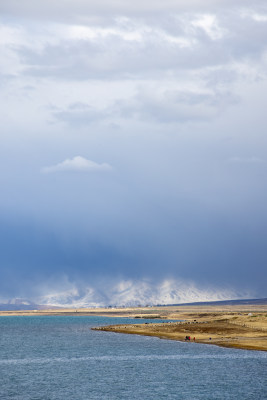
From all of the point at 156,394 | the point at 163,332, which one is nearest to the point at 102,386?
the point at 156,394

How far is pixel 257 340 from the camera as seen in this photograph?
141750 mm

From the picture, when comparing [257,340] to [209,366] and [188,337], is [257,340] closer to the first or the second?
[188,337]

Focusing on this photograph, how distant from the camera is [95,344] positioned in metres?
151

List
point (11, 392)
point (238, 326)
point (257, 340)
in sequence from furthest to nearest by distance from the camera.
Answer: point (238, 326) < point (257, 340) < point (11, 392)

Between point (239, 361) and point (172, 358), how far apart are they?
14.2 m

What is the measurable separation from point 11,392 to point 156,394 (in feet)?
64.7

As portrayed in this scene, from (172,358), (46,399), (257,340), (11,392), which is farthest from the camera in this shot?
(257,340)

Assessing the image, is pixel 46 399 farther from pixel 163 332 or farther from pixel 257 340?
pixel 163 332

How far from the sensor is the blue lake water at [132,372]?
77.8 m

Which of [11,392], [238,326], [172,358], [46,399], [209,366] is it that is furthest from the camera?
[238,326]

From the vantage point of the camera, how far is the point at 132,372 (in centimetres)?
9725

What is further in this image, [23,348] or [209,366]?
[23,348]

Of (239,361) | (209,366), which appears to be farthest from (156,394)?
(239,361)

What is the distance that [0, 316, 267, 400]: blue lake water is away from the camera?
77812mm
